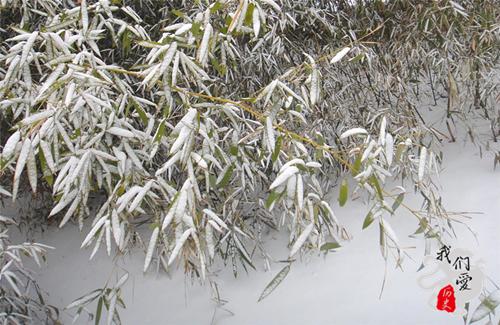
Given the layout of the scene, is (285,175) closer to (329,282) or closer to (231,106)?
(231,106)

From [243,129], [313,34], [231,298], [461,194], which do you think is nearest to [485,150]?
[461,194]

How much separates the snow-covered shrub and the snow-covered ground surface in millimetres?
95

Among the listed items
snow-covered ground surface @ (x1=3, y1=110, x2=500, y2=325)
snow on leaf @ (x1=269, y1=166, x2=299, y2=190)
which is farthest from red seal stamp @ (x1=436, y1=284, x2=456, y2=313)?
snow on leaf @ (x1=269, y1=166, x2=299, y2=190)

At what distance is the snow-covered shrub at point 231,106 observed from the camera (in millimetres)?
1190

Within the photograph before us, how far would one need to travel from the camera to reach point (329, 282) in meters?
1.82

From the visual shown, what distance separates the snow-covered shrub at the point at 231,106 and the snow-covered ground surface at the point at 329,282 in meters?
0.09

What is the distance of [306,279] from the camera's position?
1856 millimetres

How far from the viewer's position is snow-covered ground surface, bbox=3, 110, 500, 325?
5.42 ft

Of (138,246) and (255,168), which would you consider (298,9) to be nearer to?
(255,168)

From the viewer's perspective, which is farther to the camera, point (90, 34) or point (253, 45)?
point (253, 45)

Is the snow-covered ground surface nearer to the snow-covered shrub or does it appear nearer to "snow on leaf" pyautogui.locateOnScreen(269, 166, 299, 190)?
the snow-covered shrub

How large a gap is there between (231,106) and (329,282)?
874mm

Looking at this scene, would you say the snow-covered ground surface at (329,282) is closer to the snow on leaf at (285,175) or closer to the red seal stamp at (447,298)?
the red seal stamp at (447,298)

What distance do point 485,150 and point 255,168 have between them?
4.24ft
